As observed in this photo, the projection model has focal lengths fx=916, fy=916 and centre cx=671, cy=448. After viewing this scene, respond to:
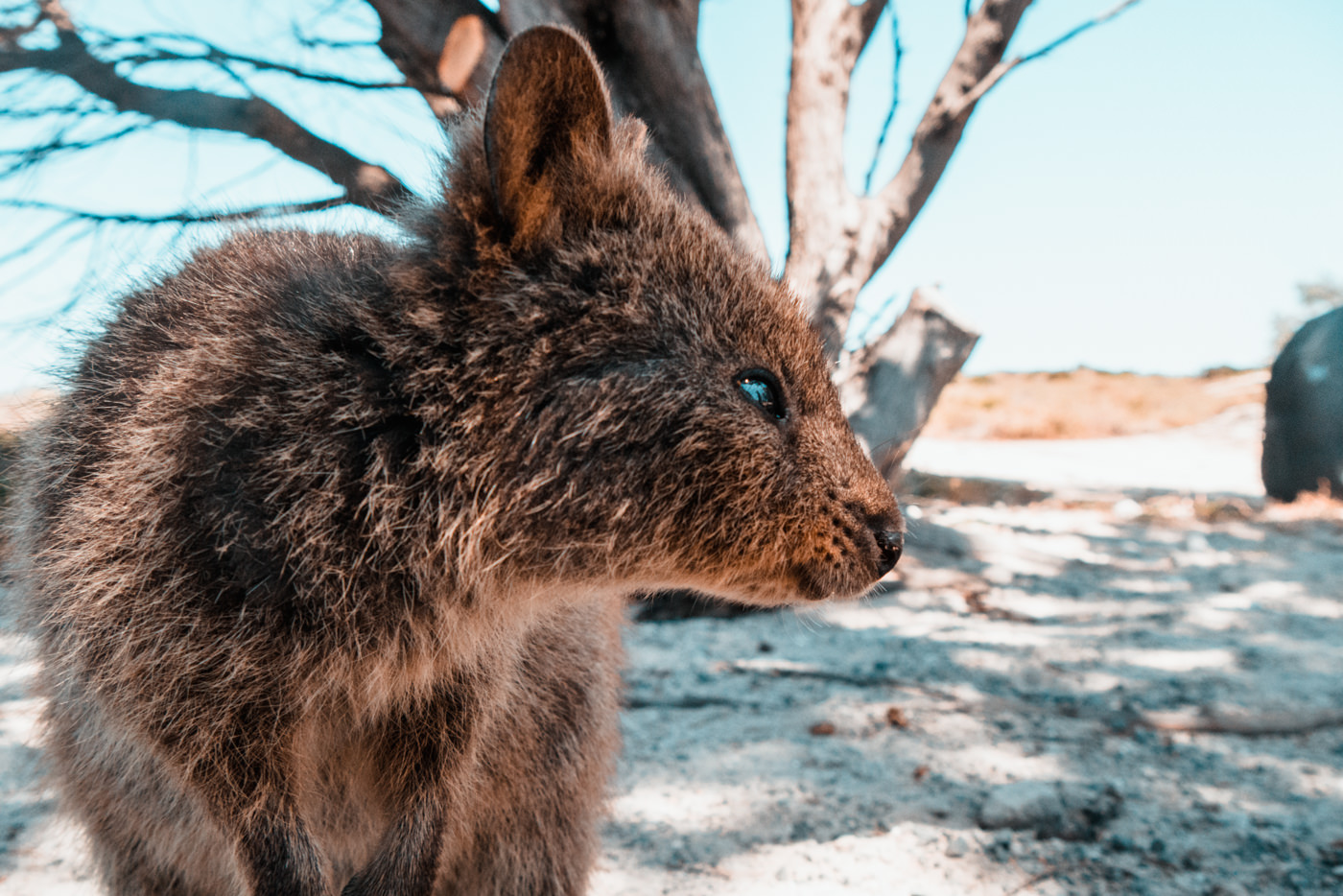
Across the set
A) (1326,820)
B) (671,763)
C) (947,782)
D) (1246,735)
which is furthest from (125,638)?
(1246,735)

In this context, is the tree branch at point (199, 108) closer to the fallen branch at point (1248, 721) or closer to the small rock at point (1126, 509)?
the fallen branch at point (1248, 721)

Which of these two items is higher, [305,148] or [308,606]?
[305,148]

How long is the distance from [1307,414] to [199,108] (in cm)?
1085

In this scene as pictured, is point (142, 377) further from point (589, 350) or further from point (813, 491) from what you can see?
point (813, 491)

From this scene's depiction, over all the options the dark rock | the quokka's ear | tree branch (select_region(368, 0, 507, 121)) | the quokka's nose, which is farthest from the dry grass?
the quokka's ear

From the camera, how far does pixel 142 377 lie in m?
1.93

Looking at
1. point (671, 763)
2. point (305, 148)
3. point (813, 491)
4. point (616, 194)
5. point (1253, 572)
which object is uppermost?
point (305, 148)

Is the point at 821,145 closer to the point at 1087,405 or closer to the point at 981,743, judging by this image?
the point at 981,743

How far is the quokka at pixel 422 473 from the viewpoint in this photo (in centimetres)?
173

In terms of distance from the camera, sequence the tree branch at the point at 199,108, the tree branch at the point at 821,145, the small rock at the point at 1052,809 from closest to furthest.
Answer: the small rock at the point at 1052,809 → the tree branch at the point at 199,108 → the tree branch at the point at 821,145

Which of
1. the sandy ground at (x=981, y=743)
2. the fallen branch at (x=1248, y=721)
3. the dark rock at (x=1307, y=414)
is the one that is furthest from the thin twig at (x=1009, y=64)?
the dark rock at (x=1307, y=414)

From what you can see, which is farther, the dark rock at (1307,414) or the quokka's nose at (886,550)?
the dark rock at (1307,414)

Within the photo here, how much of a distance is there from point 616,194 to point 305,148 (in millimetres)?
4145

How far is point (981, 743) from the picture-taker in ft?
11.7
